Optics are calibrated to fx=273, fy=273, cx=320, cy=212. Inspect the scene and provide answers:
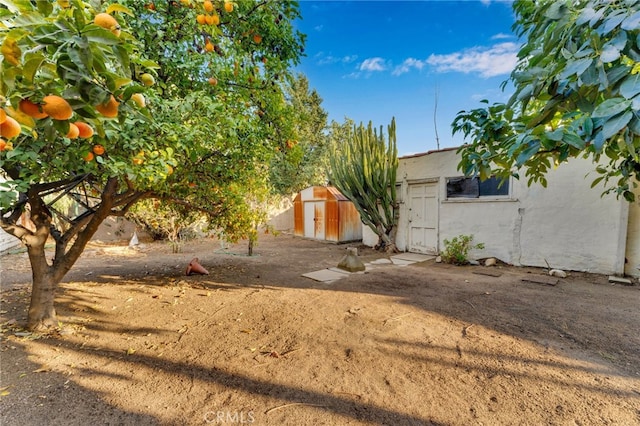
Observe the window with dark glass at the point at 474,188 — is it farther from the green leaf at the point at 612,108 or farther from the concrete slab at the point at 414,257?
the green leaf at the point at 612,108

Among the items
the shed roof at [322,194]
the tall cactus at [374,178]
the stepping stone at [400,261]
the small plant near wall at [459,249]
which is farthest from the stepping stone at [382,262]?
the shed roof at [322,194]

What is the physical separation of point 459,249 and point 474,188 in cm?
162

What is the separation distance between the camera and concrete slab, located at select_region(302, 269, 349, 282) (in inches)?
212

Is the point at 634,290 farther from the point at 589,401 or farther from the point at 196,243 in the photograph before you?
the point at 196,243

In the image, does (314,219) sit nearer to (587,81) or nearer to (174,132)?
(174,132)

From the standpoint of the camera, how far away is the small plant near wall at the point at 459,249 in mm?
6621

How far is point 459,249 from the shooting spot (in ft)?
22.1

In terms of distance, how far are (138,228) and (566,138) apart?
13211 mm

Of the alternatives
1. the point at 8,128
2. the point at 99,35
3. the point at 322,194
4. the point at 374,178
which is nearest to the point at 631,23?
the point at 99,35

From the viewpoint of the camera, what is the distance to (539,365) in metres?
2.38

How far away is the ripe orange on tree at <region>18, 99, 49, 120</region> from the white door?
7.91 m

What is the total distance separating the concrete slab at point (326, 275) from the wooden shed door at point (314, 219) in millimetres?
5614

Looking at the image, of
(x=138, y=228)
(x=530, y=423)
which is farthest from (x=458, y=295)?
(x=138, y=228)

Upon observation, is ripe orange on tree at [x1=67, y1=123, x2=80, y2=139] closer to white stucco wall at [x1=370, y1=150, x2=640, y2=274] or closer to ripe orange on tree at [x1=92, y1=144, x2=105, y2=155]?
ripe orange on tree at [x1=92, y1=144, x2=105, y2=155]
